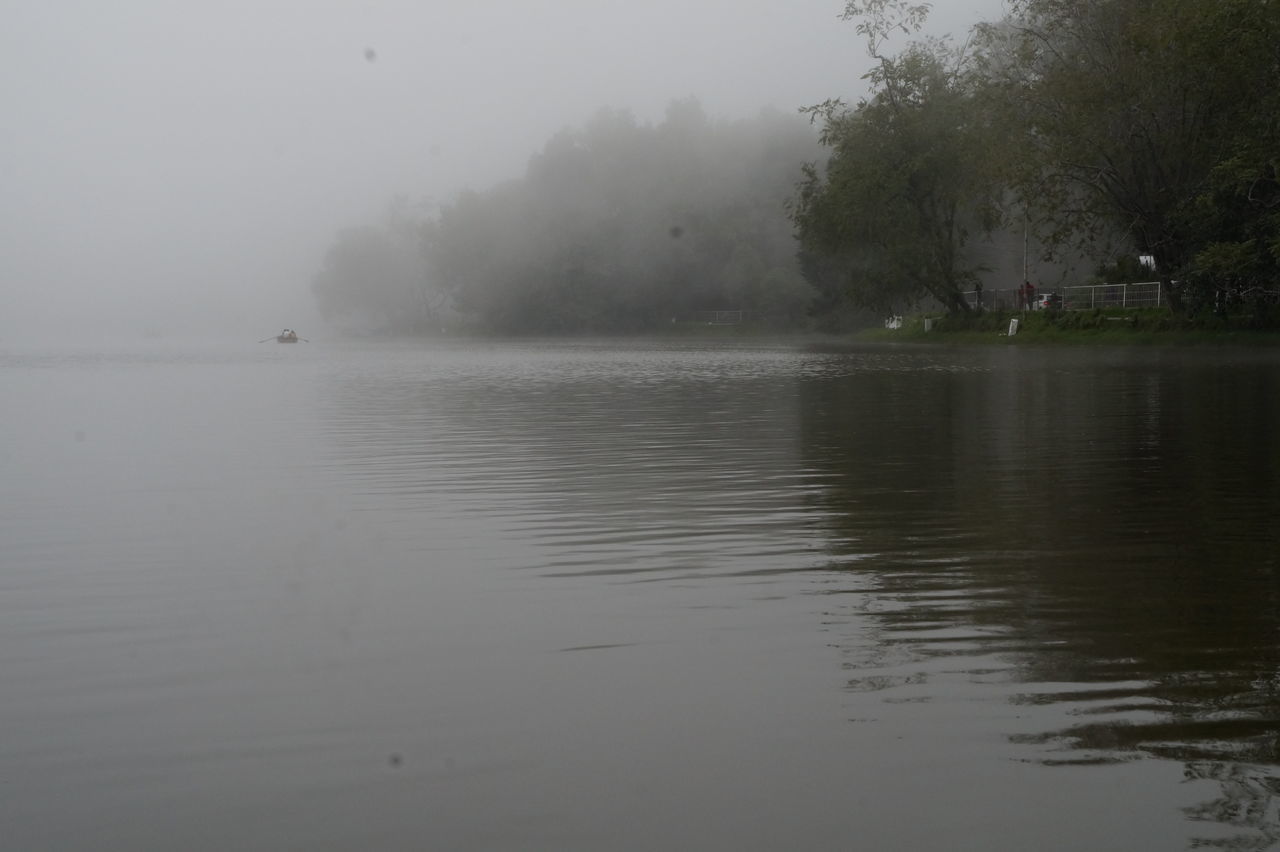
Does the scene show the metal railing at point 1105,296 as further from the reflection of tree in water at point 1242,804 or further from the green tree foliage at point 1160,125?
the reflection of tree in water at point 1242,804

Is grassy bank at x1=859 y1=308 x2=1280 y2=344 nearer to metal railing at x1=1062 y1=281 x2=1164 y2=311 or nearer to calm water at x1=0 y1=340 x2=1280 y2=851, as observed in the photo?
metal railing at x1=1062 y1=281 x2=1164 y2=311

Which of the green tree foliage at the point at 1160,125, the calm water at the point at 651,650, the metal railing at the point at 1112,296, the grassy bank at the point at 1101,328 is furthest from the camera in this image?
the metal railing at the point at 1112,296

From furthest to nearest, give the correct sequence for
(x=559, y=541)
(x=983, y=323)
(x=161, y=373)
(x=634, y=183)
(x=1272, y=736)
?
(x=634, y=183), (x=983, y=323), (x=161, y=373), (x=559, y=541), (x=1272, y=736)

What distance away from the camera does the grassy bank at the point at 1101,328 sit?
147 feet

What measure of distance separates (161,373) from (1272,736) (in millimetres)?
41460

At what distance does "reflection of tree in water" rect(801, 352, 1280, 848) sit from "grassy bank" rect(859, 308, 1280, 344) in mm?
28676

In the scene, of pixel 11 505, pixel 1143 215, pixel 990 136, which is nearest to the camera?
pixel 11 505

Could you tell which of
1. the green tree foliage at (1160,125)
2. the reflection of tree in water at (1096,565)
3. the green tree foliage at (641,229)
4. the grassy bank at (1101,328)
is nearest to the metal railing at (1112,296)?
the grassy bank at (1101,328)

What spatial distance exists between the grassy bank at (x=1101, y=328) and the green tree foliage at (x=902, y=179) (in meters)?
2.49

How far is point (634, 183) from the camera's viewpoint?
4264 inches

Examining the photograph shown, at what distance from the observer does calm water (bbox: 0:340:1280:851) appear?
4.23m

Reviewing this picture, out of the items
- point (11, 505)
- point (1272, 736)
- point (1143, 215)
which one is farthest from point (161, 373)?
point (1272, 736)

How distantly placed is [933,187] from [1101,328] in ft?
45.1

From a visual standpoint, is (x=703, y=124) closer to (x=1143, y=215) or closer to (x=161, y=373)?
(x=1143, y=215)
